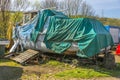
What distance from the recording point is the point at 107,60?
15344 mm

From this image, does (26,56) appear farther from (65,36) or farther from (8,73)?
(8,73)

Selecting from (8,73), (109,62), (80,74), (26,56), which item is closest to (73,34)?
(109,62)

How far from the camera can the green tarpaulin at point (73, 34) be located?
1429cm

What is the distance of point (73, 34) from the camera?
1509 centimetres

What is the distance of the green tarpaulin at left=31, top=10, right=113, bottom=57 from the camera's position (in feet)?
46.9

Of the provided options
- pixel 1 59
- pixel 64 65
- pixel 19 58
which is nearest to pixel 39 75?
pixel 64 65

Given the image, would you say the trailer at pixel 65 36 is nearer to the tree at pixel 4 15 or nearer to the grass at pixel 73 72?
the grass at pixel 73 72

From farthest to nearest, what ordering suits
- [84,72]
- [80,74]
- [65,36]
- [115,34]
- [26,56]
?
[115,34] → [26,56] → [65,36] → [84,72] → [80,74]

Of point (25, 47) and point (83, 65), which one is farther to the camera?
point (25, 47)

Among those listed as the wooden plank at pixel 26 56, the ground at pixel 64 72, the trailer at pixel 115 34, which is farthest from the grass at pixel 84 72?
the trailer at pixel 115 34

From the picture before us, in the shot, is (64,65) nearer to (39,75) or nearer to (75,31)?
(75,31)

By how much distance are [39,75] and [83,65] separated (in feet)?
11.9

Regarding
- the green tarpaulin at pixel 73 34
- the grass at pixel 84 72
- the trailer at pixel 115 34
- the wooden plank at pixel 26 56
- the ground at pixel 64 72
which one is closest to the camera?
the ground at pixel 64 72

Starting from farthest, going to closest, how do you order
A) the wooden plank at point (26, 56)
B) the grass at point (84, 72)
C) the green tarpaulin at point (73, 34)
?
the wooden plank at point (26, 56), the green tarpaulin at point (73, 34), the grass at point (84, 72)
